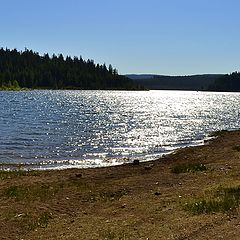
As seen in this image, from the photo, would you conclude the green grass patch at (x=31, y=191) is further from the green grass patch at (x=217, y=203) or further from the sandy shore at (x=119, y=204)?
the green grass patch at (x=217, y=203)

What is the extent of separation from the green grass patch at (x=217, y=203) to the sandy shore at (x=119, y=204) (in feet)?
0.22

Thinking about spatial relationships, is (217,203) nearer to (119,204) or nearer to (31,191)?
(119,204)

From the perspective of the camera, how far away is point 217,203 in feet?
43.0

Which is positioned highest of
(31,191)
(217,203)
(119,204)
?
(217,203)

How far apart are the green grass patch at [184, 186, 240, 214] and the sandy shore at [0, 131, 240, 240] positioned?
0.22 ft

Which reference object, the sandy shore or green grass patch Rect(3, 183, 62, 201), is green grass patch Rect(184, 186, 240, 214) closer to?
the sandy shore

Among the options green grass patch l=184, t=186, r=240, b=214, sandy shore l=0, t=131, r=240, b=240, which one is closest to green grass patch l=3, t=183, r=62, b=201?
sandy shore l=0, t=131, r=240, b=240

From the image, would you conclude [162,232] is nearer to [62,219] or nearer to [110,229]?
[110,229]

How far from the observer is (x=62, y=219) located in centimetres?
1377

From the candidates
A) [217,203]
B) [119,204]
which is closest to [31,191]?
[119,204]

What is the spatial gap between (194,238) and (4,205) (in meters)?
8.42

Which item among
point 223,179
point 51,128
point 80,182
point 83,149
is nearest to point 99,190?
point 80,182

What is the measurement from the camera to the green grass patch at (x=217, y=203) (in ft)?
41.2

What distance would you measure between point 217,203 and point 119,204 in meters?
3.80
